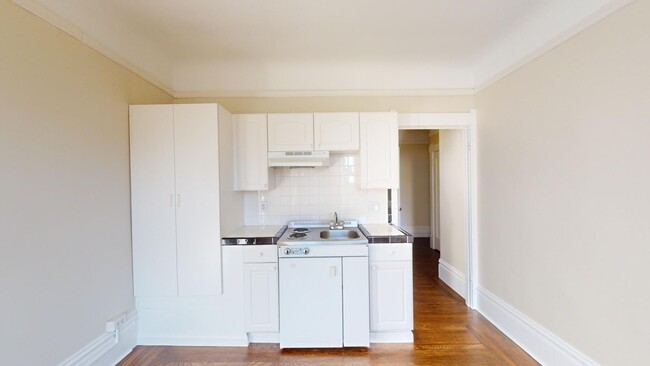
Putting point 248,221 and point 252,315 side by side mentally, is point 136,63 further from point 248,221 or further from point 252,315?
point 252,315

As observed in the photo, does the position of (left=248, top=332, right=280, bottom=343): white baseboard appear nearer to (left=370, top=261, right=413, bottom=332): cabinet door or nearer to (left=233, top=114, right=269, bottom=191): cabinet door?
(left=370, top=261, right=413, bottom=332): cabinet door

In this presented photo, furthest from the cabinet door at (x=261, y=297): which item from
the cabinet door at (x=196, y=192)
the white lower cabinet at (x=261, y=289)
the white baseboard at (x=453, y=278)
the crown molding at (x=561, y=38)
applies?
the crown molding at (x=561, y=38)

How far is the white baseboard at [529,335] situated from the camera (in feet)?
6.16

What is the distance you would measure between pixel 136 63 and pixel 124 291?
196cm

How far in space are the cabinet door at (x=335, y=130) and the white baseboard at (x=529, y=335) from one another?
6.94 ft

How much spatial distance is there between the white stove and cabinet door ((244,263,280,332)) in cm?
11

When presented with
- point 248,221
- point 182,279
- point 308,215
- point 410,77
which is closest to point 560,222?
point 410,77

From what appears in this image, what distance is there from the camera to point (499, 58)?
2.65 metres

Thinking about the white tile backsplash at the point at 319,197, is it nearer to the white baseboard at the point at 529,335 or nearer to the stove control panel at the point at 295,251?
the stove control panel at the point at 295,251

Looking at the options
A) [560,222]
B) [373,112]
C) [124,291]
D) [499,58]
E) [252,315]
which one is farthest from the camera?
[373,112]

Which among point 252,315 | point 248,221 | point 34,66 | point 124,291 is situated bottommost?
point 252,315

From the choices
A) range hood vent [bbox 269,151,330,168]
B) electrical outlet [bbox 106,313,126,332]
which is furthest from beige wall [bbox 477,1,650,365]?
electrical outlet [bbox 106,313,126,332]

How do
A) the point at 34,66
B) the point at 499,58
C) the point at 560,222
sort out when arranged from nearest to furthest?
the point at 34,66 < the point at 560,222 < the point at 499,58

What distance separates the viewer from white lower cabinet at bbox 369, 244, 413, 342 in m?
2.38
